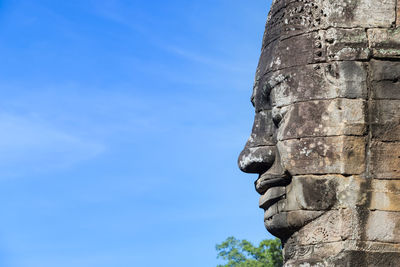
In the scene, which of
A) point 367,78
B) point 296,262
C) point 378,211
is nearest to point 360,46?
point 367,78

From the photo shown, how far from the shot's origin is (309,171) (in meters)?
9.66

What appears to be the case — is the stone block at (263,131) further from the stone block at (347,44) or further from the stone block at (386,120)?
the stone block at (386,120)

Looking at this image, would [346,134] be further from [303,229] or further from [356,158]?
[303,229]

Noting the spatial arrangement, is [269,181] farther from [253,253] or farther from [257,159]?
[253,253]

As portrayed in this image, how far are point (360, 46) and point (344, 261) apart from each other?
95.4 inches

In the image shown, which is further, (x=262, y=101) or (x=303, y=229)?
(x=262, y=101)

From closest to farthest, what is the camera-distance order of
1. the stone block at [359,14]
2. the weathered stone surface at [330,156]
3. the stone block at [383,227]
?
the stone block at [383,227]
the weathered stone surface at [330,156]
the stone block at [359,14]

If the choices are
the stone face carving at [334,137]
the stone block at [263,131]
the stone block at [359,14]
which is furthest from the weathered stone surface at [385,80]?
the stone block at [263,131]

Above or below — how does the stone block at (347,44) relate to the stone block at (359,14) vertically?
below

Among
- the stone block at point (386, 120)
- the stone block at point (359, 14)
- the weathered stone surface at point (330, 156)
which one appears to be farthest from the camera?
the stone block at point (359, 14)

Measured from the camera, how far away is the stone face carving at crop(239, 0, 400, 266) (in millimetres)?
9484

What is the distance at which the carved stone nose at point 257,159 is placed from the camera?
10109mm

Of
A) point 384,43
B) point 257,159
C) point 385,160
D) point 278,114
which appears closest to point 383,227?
point 385,160

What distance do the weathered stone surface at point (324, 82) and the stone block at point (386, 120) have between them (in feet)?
0.73
